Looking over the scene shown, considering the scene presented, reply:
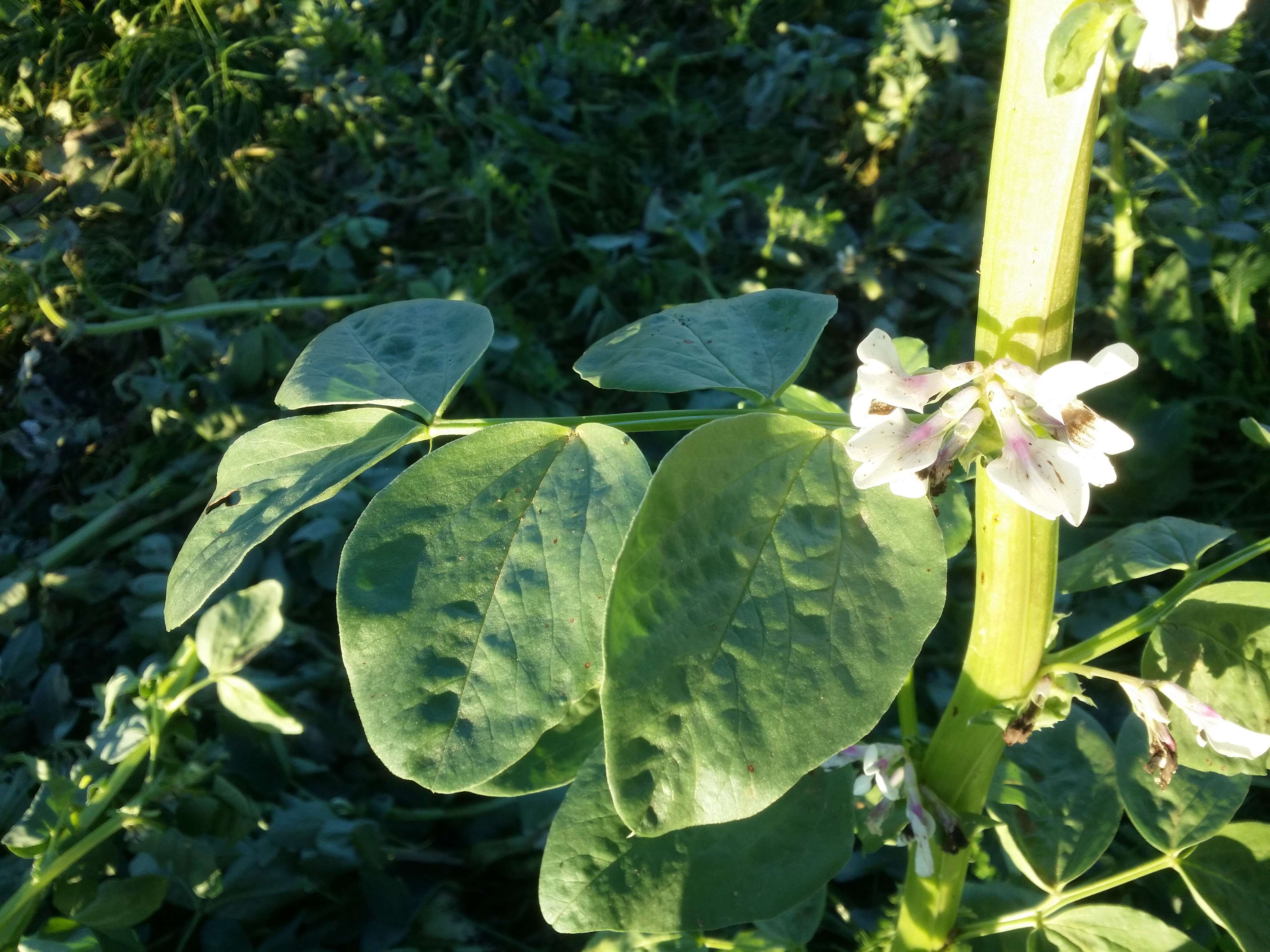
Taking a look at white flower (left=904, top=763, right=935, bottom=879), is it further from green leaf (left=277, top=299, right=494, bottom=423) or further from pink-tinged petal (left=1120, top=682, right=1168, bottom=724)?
green leaf (left=277, top=299, right=494, bottom=423)

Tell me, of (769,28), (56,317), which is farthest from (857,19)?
(56,317)

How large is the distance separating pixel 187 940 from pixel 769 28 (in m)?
2.89

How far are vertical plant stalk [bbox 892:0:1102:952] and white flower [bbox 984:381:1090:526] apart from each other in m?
0.08

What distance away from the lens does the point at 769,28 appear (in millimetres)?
3180

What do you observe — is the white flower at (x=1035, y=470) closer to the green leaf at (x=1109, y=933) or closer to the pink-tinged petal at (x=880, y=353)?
the pink-tinged petal at (x=880, y=353)

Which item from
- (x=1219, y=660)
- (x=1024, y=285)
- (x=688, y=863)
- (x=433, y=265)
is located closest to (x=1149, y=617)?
(x=1219, y=660)

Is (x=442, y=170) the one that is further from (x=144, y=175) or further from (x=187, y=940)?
(x=187, y=940)

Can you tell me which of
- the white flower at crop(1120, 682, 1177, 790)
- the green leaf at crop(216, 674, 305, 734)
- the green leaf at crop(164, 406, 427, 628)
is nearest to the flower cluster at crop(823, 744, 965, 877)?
the white flower at crop(1120, 682, 1177, 790)

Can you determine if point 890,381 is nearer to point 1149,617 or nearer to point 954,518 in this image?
point 954,518

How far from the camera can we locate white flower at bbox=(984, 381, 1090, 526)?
663mm

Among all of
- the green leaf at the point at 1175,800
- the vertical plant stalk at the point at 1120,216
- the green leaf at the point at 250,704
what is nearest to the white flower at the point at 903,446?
the green leaf at the point at 1175,800

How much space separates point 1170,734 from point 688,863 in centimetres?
48

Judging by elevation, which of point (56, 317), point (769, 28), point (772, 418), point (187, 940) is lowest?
point (187, 940)

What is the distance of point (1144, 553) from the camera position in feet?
3.39
